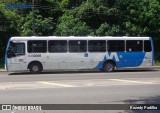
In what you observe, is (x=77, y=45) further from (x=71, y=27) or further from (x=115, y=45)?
(x=71, y=27)

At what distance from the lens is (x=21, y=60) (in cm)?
2625

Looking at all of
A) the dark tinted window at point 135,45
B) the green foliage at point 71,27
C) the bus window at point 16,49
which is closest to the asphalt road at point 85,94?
the bus window at point 16,49

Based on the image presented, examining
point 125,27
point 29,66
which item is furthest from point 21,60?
point 125,27

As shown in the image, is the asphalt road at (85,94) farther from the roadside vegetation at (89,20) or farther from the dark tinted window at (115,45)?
the roadside vegetation at (89,20)

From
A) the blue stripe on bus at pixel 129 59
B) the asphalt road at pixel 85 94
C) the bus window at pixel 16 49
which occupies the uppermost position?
the bus window at pixel 16 49

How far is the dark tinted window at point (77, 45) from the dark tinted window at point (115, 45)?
5.63 ft

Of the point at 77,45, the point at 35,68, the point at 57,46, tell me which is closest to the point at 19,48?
the point at 35,68

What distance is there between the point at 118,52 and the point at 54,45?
15.0 ft

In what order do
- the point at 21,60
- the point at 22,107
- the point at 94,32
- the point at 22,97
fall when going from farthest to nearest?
the point at 94,32, the point at 21,60, the point at 22,97, the point at 22,107

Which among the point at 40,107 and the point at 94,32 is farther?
the point at 94,32

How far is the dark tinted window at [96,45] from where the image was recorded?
27.5 meters

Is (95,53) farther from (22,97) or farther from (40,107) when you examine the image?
(40,107)

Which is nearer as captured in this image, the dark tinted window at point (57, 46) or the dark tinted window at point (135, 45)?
the dark tinted window at point (57, 46)

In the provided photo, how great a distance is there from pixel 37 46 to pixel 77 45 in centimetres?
278
